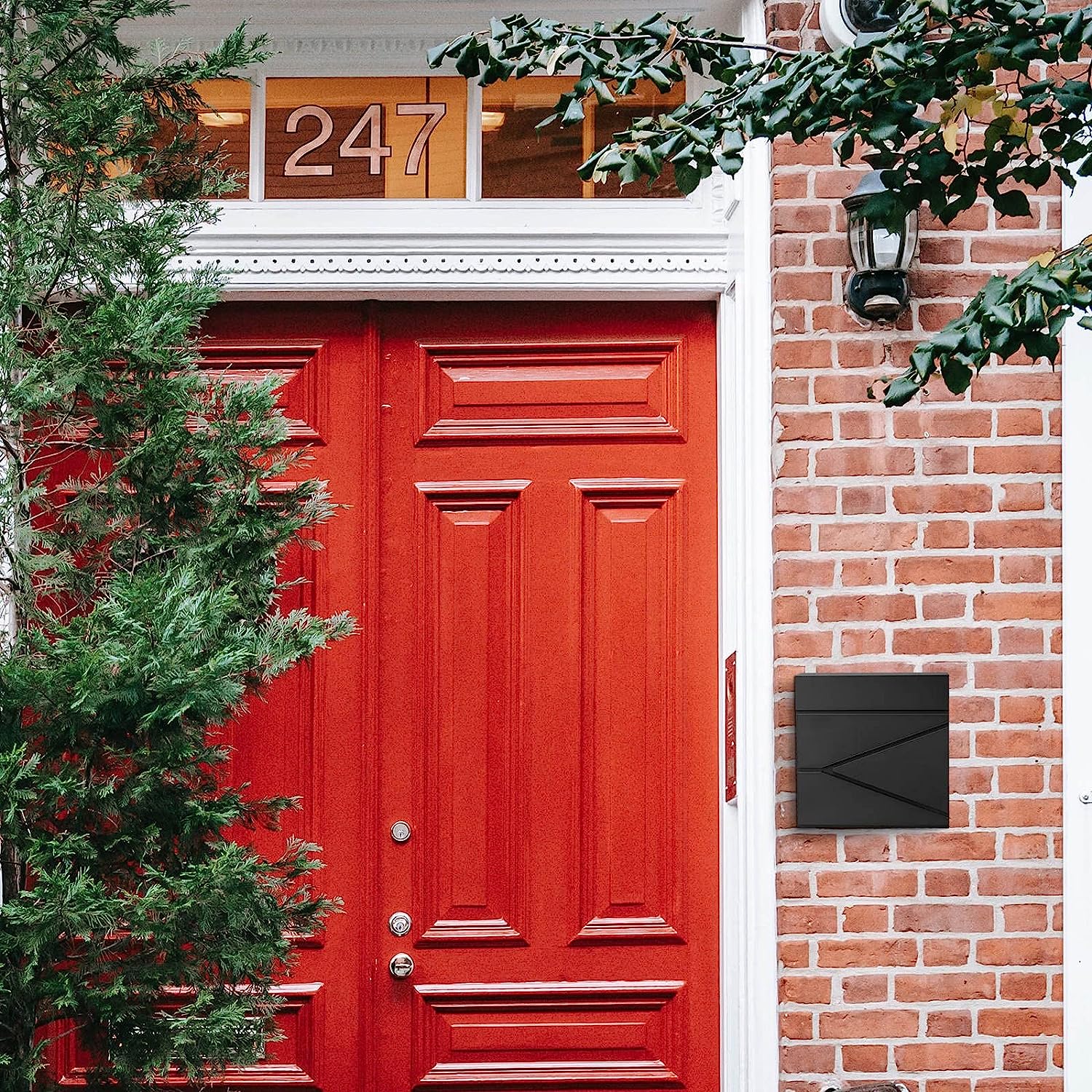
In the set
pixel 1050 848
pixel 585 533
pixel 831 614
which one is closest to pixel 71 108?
pixel 585 533

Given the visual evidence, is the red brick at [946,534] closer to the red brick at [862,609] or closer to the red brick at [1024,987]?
the red brick at [862,609]

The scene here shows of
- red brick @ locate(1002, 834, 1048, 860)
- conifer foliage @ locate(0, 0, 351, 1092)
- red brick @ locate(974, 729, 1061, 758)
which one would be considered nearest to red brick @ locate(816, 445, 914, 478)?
red brick @ locate(974, 729, 1061, 758)

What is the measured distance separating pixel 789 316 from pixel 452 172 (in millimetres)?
1010

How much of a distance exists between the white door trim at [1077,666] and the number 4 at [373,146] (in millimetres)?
1780

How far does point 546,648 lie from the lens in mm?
3561

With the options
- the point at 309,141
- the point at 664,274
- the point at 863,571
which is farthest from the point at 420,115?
the point at 863,571

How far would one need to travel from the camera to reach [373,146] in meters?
3.61

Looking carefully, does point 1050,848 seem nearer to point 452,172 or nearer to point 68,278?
point 452,172

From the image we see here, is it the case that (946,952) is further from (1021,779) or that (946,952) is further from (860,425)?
(860,425)

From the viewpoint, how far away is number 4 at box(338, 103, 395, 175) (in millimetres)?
3604

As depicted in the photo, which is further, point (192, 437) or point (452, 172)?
point (452, 172)

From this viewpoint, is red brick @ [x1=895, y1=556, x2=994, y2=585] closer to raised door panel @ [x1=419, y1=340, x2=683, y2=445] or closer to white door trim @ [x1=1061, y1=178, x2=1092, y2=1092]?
white door trim @ [x1=1061, y1=178, x2=1092, y2=1092]

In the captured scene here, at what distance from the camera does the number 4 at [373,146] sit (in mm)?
3604

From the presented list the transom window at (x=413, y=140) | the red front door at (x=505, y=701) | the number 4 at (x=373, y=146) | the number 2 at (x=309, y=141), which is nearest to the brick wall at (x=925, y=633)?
the red front door at (x=505, y=701)
